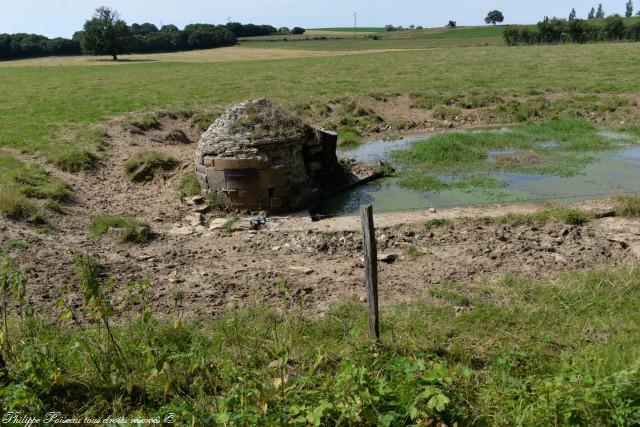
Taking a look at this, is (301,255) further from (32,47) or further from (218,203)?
(32,47)

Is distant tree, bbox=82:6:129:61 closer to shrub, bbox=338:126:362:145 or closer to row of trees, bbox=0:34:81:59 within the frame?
row of trees, bbox=0:34:81:59

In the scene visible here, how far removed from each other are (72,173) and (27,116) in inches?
360

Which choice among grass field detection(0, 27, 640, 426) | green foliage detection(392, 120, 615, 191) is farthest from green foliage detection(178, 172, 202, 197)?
green foliage detection(392, 120, 615, 191)

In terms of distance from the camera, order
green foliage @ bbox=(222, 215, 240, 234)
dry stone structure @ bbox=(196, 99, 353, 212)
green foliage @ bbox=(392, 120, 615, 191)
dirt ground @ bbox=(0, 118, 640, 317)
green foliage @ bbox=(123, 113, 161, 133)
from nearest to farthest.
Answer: dirt ground @ bbox=(0, 118, 640, 317) < green foliage @ bbox=(222, 215, 240, 234) < dry stone structure @ bbox=(196, 99, 353, 212) < green foliage @ bbox=(392, 120, 615, 191) < green foliage @ bbox=(123, 113, 161, 133)

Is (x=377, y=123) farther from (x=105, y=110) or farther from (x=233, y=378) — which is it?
(x=233, y=378)

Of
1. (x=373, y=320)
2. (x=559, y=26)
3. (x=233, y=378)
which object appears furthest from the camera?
(x=559, y=26)

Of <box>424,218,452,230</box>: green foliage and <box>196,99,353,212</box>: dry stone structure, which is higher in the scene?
<box>196,99,353,212</box>: dry stone structure

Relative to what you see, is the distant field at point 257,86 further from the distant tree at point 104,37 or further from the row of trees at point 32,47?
the row of trees at point 32,47

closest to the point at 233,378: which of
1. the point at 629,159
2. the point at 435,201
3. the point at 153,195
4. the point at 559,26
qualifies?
A: the point at 435,201

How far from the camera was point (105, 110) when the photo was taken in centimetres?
2317

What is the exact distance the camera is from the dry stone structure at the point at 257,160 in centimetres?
1202

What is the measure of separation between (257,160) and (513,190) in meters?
6.09

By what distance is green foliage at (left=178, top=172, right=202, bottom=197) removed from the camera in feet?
43.0

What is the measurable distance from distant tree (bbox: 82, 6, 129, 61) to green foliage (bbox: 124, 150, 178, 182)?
186 feet
